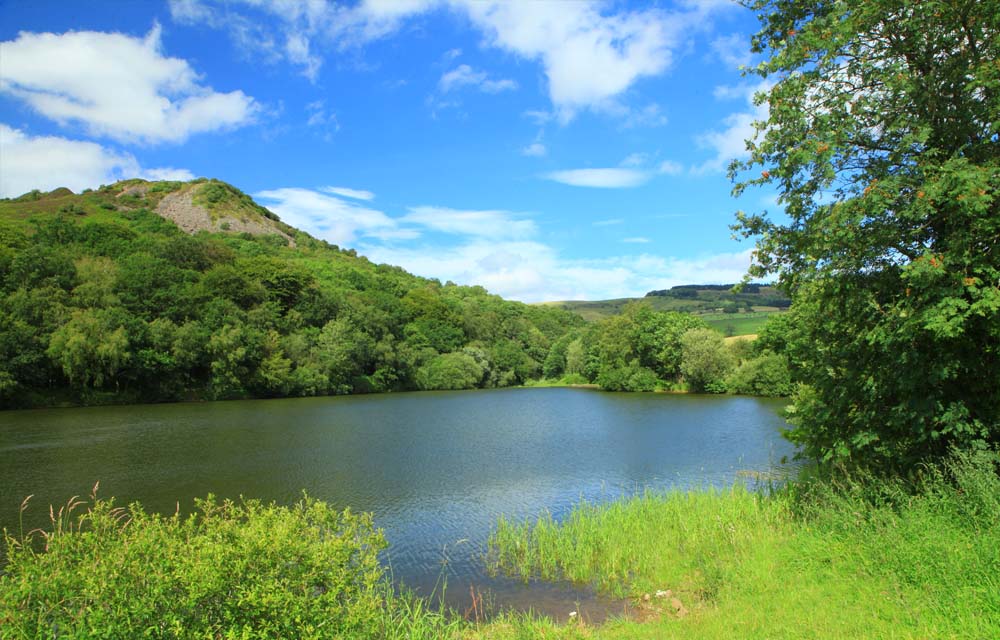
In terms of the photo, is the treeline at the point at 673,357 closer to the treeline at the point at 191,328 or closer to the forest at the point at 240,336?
the forest at the point at 240,336

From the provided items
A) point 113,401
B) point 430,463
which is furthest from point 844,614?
point 113,401

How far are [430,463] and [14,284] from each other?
48.7 m

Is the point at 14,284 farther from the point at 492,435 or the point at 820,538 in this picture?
the point at 820,538

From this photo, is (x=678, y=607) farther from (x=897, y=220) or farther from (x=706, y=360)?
(x=706, y=360)

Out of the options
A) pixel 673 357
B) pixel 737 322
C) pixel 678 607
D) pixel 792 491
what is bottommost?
pixel 673 357

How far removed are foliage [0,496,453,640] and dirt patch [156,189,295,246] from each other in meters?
132

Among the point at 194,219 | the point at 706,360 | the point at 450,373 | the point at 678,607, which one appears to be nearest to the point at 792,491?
the point at 678,607

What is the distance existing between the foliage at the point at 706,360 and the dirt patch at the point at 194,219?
103791 mm

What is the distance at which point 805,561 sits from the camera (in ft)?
25.2

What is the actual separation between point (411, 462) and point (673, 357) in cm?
5260

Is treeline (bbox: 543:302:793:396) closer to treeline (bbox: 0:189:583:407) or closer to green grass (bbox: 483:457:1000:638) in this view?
treeline (bbox: 0:189:583:407)

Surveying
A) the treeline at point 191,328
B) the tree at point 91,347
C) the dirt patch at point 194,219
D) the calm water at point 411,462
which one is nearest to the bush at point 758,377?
the calm water at point 411,462

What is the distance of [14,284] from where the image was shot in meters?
49.7

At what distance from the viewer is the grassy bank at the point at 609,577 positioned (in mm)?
4840
